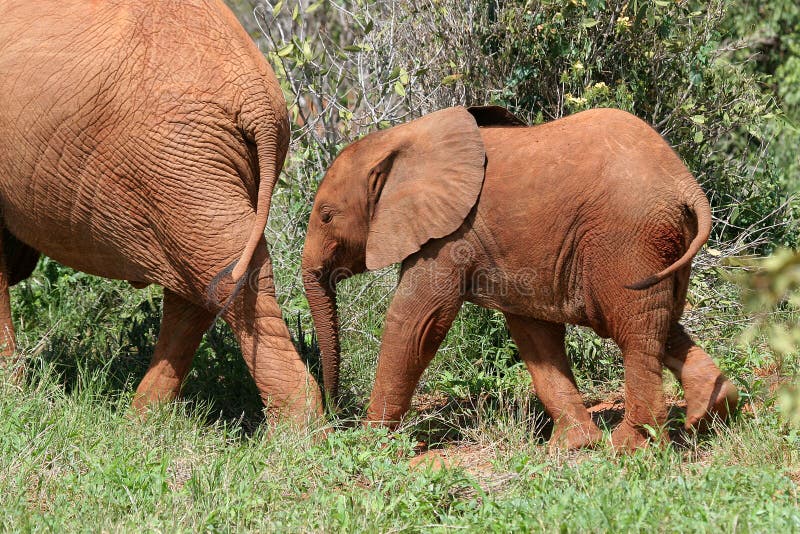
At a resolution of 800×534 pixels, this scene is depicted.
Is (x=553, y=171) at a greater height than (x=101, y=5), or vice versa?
(x=101, y=5)

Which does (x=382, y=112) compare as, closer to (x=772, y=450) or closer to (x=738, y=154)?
(x=738, y=154)

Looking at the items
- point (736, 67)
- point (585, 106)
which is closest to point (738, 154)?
point (736, 67)

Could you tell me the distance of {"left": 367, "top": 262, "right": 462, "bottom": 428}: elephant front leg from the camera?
4.85 meters

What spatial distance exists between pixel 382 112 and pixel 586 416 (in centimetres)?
289

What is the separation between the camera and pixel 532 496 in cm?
402

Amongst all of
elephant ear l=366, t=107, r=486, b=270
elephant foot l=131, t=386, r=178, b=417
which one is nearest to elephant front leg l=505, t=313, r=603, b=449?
elephant ear l=366, t=107, r=486, b=270

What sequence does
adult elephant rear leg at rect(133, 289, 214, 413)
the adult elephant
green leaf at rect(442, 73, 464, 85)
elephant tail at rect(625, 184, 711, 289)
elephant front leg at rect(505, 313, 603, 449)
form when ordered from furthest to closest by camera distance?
1. green leaf at rect(442, 73, 464, 85)
2. adult elephant rear leg at rect(133, 289, 214, 413)
3. elephant front leg at rect(505, 313, 603, 449)
4. the adult elephant
5. elephant tail at rect(625, 184, 711, 289)

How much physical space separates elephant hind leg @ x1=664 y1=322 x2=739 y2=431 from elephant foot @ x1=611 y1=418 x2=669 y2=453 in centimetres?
22

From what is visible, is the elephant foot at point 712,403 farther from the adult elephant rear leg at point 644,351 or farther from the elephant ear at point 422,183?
the elephant ear at point 422,183

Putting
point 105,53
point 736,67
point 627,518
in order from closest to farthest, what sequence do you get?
1. point 627,518
2. point 105,53
3. point 736,67

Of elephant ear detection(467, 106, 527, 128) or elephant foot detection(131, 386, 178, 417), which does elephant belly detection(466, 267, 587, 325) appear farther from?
elephant foot detection(131, 386, 178, 417)

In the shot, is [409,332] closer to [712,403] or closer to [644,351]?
[644,351]

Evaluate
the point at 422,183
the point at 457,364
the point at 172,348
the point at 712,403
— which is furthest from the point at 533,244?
the point at 172,348

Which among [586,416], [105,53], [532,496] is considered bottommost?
[586,416]
